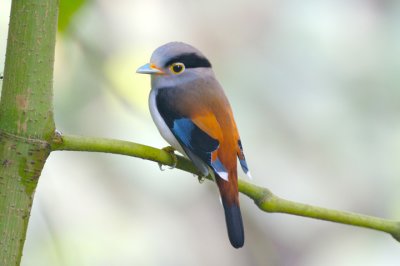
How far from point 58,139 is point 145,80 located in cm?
Answer: 83

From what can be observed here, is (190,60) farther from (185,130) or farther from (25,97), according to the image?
(25,97)

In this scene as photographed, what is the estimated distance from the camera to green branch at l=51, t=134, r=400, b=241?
93 cm

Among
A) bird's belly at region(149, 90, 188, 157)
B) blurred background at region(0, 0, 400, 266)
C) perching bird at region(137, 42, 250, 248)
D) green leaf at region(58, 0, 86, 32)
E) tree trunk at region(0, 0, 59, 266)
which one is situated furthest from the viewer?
blurred background at region(0, 0, 400, 266)

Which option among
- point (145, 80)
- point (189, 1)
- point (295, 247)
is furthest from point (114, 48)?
point (295, 247)

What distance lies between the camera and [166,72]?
152 cm

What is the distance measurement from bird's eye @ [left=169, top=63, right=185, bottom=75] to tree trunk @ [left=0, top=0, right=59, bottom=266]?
0.63 meters

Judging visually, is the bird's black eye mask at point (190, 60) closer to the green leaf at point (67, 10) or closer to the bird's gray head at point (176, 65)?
the bird's gray head at point (176, 65)

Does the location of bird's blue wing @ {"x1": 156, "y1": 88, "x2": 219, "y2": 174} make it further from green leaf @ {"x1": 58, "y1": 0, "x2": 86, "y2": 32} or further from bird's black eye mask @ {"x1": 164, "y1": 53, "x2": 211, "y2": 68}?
green leaf @ {"x1": 58, "y1": 0, "x2": 86, "y2": 32}

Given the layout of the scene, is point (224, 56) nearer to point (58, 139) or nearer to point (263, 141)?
point (263, 141)

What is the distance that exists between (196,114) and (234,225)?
30cm

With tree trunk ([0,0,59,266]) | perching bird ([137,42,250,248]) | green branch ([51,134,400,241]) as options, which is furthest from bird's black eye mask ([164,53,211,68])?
tree trunk ([0,0,59,266])

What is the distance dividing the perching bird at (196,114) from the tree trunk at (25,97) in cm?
46

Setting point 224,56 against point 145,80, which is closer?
point 145,80

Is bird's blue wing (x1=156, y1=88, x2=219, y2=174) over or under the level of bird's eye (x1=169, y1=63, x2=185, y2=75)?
under
